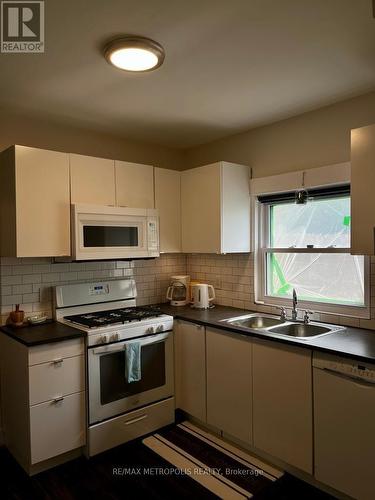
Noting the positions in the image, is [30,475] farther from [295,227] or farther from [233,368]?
[295,227]

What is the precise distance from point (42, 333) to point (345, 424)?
193 centimetres

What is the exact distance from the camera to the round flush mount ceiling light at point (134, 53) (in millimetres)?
1747

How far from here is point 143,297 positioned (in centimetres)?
351

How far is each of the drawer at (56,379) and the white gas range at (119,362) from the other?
7 centimetres

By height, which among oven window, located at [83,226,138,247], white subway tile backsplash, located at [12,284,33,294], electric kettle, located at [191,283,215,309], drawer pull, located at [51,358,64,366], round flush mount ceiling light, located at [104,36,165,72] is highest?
round flush mount ceiling light, located at [104,36,165,72]

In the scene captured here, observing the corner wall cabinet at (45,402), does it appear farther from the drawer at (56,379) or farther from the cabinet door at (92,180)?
the cabinet door at (92,180)

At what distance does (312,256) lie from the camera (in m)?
2.90

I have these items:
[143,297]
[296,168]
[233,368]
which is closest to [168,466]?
[233,368]

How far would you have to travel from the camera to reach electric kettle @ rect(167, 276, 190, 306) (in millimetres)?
3510

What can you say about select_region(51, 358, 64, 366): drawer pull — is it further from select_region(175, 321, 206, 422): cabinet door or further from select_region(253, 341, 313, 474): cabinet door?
select_region(253, 341, 313, 474): cabinet door

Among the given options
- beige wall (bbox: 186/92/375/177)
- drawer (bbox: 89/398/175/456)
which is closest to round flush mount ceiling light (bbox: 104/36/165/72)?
beige wall (bbox: 186/92/375/177)

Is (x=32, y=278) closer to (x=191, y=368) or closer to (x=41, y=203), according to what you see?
(x=41, y=203)

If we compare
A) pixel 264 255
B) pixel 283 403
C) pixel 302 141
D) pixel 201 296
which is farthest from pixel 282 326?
pixel 302 141

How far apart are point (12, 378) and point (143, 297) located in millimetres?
1322
